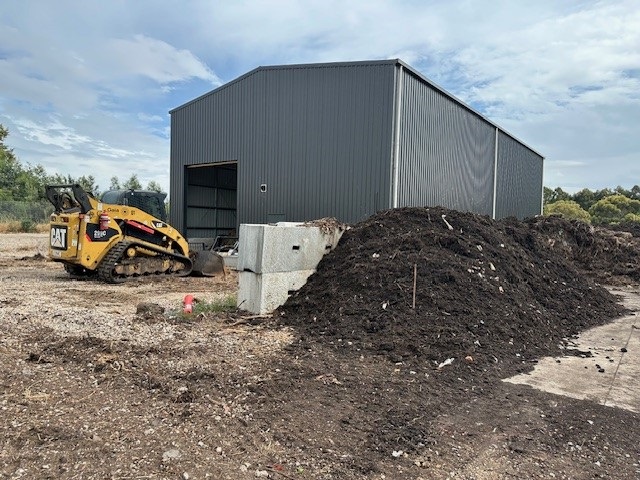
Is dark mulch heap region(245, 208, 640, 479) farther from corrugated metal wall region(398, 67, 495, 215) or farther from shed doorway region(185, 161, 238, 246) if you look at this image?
shed doorway region(185, 161, 238, 246)

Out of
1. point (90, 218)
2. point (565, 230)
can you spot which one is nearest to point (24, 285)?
point (90, 218)

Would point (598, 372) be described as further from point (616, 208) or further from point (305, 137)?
point (616, 208)

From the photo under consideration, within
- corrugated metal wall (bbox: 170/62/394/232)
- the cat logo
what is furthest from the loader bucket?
the cat logo

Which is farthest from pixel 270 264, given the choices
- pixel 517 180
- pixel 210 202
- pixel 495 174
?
pixel 517 180

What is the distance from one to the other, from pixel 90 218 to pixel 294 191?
670 cm

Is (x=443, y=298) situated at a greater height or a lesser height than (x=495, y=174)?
lesser

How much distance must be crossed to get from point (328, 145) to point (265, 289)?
27.5 feet

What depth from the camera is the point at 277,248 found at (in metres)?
7.69

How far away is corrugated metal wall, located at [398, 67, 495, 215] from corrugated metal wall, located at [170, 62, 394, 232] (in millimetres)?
875

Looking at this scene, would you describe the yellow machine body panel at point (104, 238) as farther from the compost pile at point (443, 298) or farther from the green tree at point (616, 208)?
the green tree at point (616, 208)

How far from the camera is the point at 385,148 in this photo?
13898 mm

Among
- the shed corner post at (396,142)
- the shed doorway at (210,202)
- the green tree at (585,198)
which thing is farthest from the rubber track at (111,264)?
the green tree at (585,198)

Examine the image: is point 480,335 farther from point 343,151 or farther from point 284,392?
point 343,151

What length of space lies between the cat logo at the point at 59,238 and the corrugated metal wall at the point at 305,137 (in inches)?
273
